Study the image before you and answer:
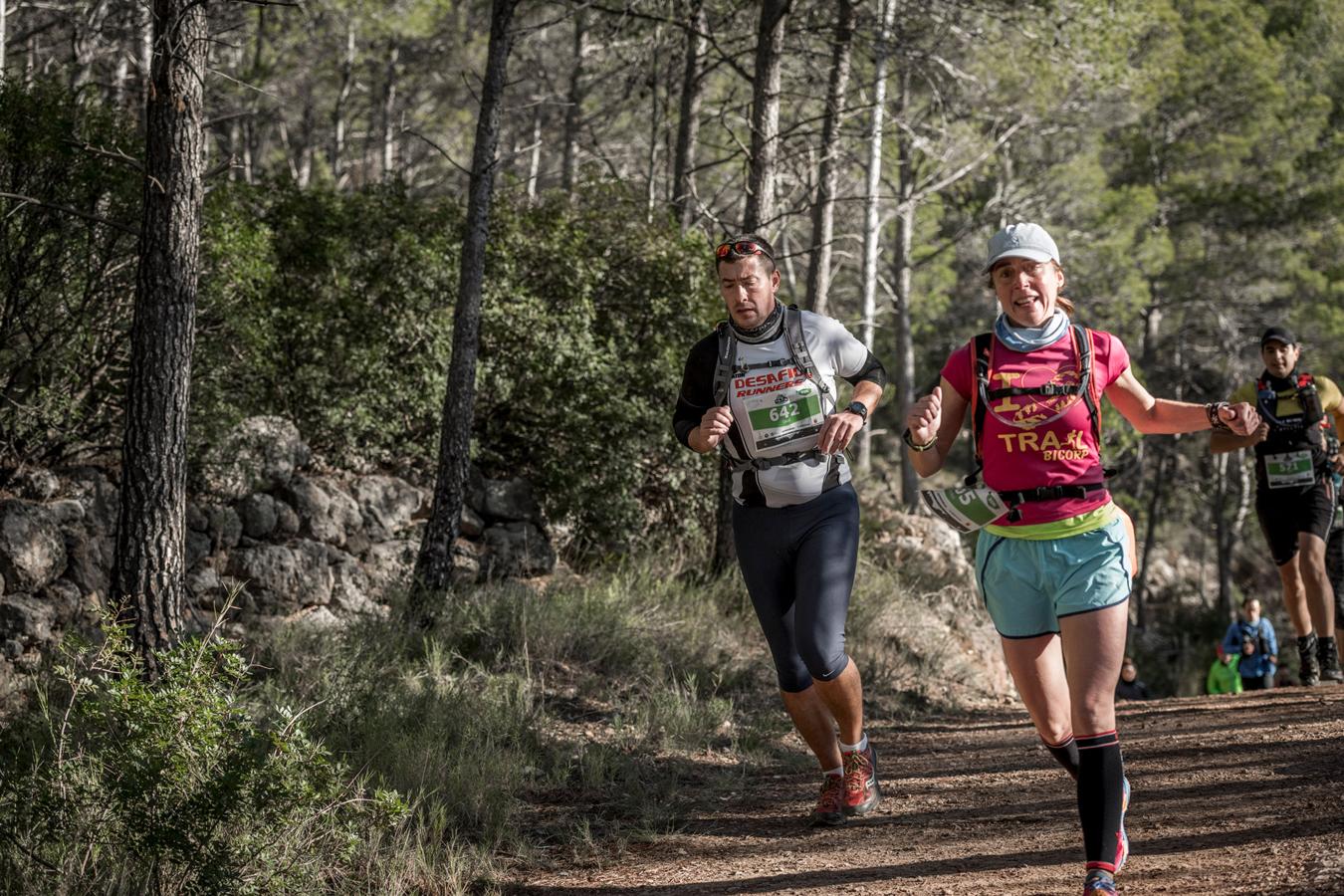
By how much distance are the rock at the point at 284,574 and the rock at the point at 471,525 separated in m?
1.37

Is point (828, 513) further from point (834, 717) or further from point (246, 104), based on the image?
point (246, 104)

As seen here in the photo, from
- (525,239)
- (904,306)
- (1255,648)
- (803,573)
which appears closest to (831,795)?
(803,573)

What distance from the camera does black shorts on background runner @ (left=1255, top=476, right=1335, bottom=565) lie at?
7840mm

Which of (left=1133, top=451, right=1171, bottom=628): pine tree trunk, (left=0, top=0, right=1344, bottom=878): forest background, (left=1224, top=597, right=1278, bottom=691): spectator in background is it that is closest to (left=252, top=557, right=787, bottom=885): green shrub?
(left=0, top=0, right=1344, bottom=878): forest background

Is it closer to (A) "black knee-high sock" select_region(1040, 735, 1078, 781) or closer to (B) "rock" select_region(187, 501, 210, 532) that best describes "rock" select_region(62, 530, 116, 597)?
(B) "rock" select_region(187, 501, 210, 532)

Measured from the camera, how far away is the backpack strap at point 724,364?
4918 mm

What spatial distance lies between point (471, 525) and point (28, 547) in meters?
3.50

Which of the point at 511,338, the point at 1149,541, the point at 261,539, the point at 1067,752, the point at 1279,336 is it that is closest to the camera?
the point at 1067,752

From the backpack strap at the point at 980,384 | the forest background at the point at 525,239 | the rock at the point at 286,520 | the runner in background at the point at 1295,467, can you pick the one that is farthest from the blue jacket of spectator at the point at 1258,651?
the backpack strap at the point at 980,384

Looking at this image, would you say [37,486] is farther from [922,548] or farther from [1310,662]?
[1310,662]

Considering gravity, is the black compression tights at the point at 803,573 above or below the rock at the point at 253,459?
below

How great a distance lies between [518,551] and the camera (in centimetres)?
1052

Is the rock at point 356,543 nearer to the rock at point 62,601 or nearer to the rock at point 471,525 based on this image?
the rock at point 471,525

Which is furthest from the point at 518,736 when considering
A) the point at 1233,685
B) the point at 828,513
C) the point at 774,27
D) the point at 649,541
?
the point at 1233,685
